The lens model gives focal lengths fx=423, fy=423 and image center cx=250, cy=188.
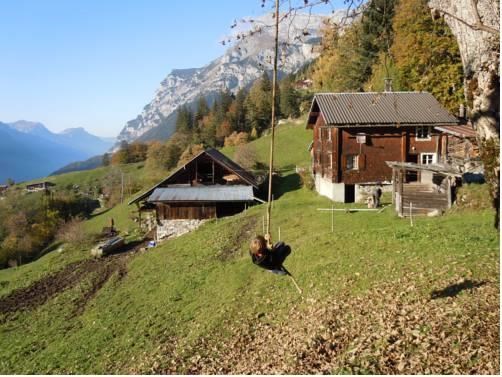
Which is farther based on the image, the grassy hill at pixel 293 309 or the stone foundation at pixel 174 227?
the stone foundation at pixel 174 227

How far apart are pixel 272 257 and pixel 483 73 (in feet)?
15.2

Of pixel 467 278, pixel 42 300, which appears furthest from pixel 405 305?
pixel 42 300

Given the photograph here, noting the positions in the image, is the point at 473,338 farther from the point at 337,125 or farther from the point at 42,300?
the point at 337,125

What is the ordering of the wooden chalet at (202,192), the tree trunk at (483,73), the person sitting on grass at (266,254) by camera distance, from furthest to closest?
the wooden chalet at (202,192)
the person sitting on grass at (266,254)
the tree trunk at (483,73)

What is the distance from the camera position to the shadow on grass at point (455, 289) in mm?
12016

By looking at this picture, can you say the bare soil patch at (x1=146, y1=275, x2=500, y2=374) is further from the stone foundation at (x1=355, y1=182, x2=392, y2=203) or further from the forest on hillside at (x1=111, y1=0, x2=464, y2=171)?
the stone foundation at (x1=355, y1=182, x2=392, y2=203)

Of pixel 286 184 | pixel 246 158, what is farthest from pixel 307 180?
pixel 246 158

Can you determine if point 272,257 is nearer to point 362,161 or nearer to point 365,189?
point 365,189

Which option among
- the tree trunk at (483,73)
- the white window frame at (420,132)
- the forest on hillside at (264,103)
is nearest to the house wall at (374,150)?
the white window frame at (420,132)

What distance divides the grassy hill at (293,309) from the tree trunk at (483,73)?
13.3 ft

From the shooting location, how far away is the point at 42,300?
86.9 ft

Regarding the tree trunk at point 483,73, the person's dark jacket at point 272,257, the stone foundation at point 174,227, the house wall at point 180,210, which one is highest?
the tree trunk at point 483,73

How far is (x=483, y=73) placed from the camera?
6664mm

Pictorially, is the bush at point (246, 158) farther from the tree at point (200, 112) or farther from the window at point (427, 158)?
the tree at point (200, 112)
